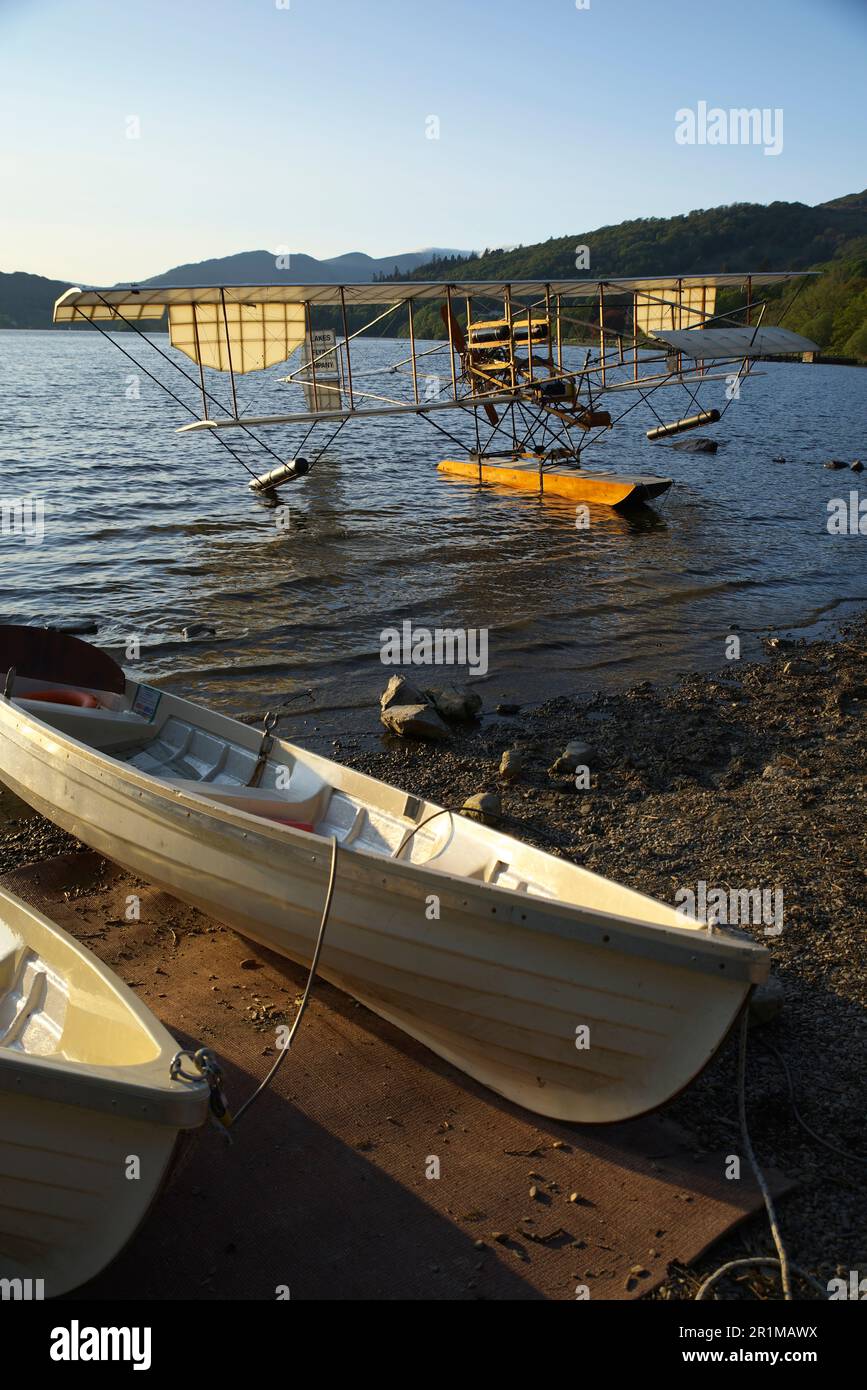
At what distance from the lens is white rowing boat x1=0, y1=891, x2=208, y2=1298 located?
4023mm

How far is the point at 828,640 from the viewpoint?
49.9 feet

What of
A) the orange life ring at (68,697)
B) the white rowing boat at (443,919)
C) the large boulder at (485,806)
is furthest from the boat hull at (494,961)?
the orange life ring at (68,697)

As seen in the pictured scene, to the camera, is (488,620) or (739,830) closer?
(739,830)

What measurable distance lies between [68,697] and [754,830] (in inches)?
251

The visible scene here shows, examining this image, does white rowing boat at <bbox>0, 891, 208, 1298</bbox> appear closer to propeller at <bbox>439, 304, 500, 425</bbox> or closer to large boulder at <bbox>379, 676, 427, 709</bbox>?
large boulder at <bbox>379, 676, 427, 709</bbox>

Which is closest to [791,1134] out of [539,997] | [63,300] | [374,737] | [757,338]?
[539,997]

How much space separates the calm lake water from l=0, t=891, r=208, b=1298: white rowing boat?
7524mm

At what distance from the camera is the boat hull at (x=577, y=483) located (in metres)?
24.6

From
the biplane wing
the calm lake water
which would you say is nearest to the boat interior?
the calm lake water

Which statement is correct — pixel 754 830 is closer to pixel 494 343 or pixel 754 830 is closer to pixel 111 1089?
pixel 111 1089

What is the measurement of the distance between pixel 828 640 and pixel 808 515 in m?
11.9

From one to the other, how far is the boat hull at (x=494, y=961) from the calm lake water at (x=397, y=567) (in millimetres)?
5386
